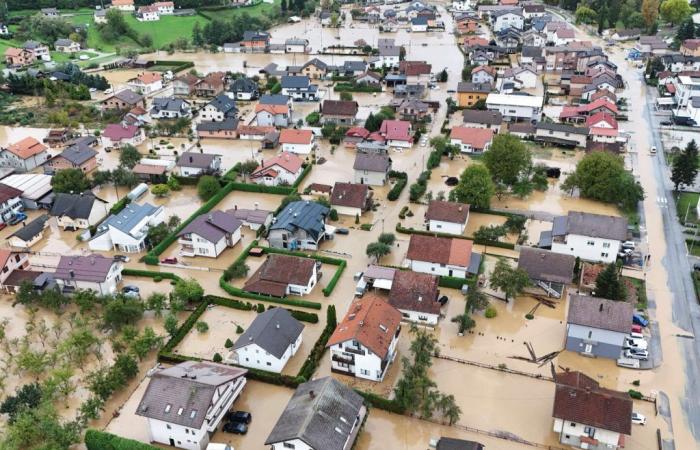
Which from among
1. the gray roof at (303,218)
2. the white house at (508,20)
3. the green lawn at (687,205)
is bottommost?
the gray roof at (303,218)

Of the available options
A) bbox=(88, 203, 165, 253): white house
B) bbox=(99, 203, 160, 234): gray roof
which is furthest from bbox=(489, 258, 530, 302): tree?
bbox=(99, 203, 160, 234): gray roof

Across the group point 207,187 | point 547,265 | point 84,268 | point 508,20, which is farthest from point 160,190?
point 508,20

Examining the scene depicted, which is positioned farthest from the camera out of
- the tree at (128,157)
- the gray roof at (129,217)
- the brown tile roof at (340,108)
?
the brown tile roof at (340,108)

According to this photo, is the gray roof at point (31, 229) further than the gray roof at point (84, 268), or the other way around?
the gray roof at point (31, 229)

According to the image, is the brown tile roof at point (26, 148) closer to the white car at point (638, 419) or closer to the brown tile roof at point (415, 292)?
the brown tile roof at point (415, 292)

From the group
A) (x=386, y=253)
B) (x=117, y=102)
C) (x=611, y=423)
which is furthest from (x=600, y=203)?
(x=117, y=102)

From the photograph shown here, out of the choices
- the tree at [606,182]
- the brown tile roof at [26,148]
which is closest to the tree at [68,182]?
the brown tile roof at [26,148]

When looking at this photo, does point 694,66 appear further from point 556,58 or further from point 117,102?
point 117,102
